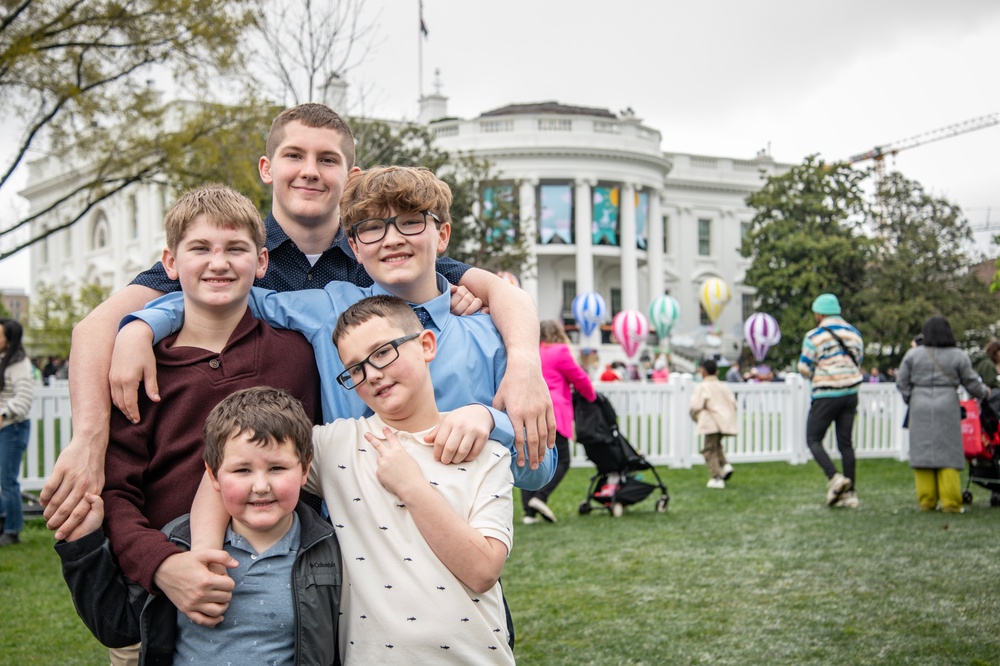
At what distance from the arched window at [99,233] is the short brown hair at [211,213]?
64.9 metres

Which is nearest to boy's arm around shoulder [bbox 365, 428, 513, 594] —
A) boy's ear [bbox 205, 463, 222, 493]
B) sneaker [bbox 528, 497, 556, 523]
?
boy's ear [bbox 205, 463, 222, 493]

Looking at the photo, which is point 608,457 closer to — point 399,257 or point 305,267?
point 305,267

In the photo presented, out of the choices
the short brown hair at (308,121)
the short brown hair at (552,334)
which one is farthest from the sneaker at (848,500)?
the short brown hair at (308,121)

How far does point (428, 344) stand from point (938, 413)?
855 cm

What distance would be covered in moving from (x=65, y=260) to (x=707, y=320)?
4456 cm

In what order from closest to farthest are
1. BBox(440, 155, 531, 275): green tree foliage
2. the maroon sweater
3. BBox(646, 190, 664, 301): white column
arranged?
the maroon sweater → BBox(440, 155, 531, 275): green tree foliage → BBox(646, 190, 664, 301): white column

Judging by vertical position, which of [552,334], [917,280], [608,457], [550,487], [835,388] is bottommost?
[550,487]

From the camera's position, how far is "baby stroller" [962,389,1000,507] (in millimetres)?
9898

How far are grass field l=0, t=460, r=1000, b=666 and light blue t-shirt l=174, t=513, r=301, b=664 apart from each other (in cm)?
298

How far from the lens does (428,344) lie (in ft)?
8.01

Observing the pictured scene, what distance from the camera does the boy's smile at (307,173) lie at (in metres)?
2.88

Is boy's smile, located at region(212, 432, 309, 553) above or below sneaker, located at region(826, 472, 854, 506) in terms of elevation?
above

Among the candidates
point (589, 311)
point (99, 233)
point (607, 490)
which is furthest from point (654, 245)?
point (607, 490)

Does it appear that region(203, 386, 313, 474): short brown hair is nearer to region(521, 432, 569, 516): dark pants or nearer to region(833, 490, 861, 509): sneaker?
region(521, 432, 569, 516): dark pants
